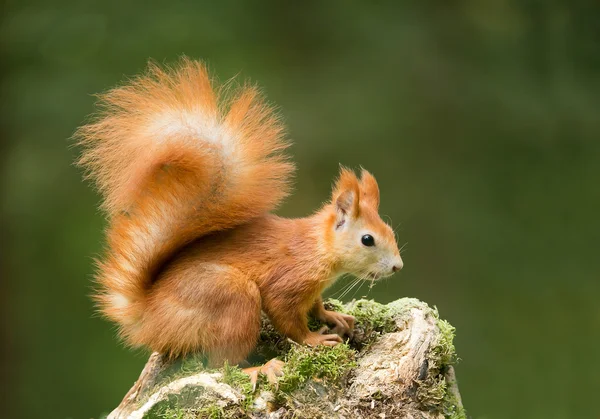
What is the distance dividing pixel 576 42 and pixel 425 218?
1.26 m

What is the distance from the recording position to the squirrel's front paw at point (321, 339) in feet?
6.37

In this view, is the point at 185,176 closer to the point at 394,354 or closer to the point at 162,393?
the point at 162,393

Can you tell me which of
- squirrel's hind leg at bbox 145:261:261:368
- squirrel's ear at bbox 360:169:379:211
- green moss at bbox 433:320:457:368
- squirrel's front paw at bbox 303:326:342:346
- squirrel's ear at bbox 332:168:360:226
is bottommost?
squirrel's hind leg at bbox 145:261:261:368

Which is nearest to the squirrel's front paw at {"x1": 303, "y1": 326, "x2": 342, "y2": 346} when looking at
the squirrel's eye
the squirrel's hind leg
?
the squirrel's hind leg

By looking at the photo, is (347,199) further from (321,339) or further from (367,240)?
(321,339)

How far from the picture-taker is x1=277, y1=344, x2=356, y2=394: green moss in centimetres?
177

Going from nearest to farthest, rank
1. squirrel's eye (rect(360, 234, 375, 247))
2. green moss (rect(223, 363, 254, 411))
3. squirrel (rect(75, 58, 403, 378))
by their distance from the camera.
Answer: green moss (rect(223, 363, 254, 411)) → squirrel (rect(75, 58, 403, 378)) → squirrel's eye (rect(360, 234, 375, 247))

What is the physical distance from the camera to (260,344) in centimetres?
209

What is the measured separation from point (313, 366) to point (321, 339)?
0.16m

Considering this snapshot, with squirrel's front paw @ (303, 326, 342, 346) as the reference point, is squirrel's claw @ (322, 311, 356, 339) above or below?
above

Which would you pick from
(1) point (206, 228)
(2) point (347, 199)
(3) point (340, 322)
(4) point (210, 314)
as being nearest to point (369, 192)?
(2) point (347, 199)

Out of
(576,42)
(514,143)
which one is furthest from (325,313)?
(576,42)

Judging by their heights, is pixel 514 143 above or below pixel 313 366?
above

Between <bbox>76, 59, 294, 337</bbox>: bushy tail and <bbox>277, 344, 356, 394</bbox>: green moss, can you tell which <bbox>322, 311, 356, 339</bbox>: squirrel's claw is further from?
<bbox>76, 59, 294, 337</bbox>: bushy tail
